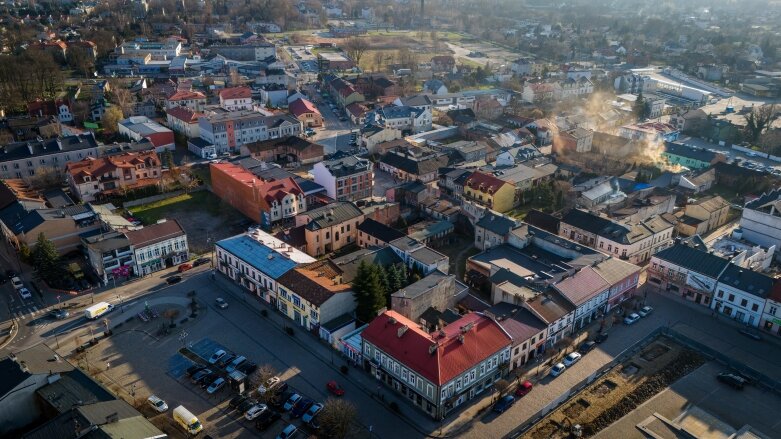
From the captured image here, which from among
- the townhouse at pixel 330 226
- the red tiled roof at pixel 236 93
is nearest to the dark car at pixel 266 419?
the townhouse at pixel 330 226

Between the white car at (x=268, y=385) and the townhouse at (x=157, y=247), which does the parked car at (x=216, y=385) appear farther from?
the townhouse at (x=157, y=247)

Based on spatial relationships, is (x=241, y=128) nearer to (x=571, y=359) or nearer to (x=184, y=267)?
(x=184, y=267)

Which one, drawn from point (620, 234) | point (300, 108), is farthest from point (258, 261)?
point (300, 108)

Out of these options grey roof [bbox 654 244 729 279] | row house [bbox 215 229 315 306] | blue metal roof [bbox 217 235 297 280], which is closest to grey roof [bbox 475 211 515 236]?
grey roof [bbox 654 244 729 279]

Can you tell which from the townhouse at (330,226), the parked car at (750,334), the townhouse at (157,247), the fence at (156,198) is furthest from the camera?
the fence at (156,198)

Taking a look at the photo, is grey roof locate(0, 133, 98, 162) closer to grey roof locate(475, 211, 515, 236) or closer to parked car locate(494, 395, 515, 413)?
grey roof locate(475, 211, 515, 236)

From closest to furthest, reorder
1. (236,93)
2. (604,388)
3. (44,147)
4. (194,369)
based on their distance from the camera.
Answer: (604,388), (194,369), (44,147), (236,93)

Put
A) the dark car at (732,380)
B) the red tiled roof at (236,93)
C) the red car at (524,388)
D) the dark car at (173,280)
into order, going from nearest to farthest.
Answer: the red car at (524,388) < the dark car at (732,380) < the dark car at (173,280) < the red tiled roof at (236,93)
